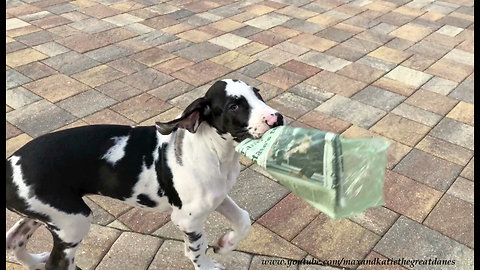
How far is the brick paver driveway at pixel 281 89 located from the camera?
14.7ft

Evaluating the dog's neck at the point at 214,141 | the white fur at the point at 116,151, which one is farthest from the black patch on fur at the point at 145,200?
the dog's neck at the point at 214,141

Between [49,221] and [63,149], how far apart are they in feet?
1.59

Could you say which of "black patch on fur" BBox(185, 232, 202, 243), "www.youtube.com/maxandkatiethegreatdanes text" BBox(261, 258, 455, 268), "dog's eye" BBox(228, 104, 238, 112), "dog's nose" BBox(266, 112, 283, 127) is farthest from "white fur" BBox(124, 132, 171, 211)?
"www.youtube.com/maxandkatiethegreatdanes text" BBox(261, 258, 455, 268)

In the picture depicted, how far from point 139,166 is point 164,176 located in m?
0.18

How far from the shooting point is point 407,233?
4621 mm

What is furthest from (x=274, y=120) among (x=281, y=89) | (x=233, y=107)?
(x=281, y=89)

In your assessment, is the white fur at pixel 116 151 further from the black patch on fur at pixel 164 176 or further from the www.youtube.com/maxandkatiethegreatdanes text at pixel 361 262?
the www.youtube.com/maxandkatiethegreatdanes text at pixel 361 262

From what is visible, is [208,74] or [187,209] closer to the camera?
[187,209]

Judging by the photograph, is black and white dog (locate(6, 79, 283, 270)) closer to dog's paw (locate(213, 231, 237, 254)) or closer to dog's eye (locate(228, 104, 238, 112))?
dog's eye (locate(228, 104, 238, 112))

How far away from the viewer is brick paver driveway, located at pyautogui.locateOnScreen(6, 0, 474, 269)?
14.7ft

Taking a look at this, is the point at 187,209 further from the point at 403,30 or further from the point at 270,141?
the point at 403,30

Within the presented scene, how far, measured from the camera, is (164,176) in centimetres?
332

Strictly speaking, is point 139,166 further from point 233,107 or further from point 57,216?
point 233,107
